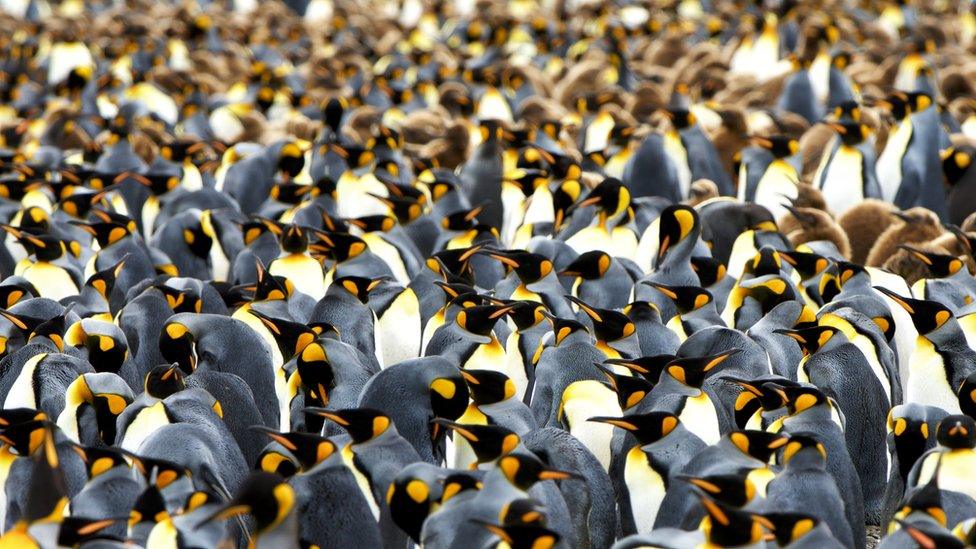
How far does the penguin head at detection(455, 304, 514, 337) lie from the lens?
466 centimetres

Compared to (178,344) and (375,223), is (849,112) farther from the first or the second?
(178,344)

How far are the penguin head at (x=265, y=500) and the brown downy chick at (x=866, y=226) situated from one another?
4361 millimetres

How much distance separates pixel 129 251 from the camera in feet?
19.9

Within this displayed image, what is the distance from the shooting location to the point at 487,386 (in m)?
4.08

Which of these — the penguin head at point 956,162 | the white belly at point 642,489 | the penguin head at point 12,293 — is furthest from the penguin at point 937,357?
the penguin head at point 12,293

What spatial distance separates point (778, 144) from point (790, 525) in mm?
4991

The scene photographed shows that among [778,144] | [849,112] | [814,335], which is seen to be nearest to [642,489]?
[814,335]

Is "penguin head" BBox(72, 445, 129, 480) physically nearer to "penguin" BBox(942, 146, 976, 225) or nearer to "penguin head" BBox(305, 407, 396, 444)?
"penguin head" BBox(305, 407, 396, 444)

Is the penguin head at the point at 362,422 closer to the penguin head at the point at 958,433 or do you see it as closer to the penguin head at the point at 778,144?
the penguin head at the point at 958,433

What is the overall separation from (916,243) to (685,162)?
2220 millimetres

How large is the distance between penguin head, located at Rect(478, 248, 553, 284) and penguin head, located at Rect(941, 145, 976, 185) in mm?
3367

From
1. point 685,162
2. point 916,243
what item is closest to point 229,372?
point 916,243

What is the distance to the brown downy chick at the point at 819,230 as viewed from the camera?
6.45 metres

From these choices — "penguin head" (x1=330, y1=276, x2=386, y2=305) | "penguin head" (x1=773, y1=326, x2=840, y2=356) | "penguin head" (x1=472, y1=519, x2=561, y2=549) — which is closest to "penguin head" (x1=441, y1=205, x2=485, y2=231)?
"penguin head" (x1=330, y1=276, x2=386, y2=305)
